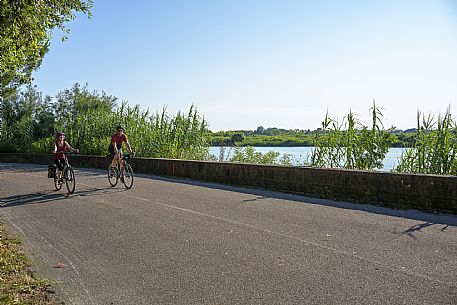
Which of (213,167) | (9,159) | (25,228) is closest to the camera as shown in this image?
(25,228)

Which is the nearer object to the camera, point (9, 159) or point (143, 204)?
point (143, 204)

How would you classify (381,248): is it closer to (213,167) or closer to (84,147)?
(213,167)

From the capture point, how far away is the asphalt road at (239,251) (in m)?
4.73

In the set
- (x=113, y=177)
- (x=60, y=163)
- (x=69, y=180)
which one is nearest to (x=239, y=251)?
(x=69, y=180)

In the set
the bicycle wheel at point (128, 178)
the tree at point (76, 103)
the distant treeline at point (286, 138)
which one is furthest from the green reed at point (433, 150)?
the tree at point (76, 103)

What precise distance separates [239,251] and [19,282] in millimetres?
2829

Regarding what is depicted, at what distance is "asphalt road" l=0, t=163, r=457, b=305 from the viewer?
4730mm

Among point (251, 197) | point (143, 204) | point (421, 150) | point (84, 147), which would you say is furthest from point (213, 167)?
point (84, 147)

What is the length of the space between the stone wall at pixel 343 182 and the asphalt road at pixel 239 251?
0.56 m

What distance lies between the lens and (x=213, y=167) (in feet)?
52.5

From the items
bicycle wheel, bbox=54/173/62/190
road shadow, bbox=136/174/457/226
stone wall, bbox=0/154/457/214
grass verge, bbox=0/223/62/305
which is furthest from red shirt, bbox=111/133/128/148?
grass verge, bbox=0/223/62/305

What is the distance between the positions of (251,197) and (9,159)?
27.2 m

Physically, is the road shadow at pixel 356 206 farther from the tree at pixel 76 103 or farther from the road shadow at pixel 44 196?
the tree at pixel 76 103

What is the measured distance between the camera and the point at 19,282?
5.07 m
